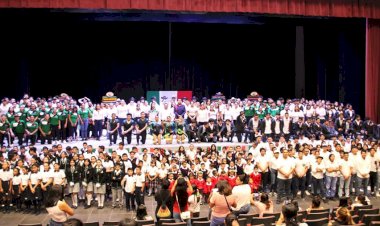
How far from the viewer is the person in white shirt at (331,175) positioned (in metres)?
15.0

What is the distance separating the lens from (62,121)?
19.2 meters

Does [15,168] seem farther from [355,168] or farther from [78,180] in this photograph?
[355,168]

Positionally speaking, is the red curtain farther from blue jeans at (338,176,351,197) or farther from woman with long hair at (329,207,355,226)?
woman with long hair at (329,207,355,226)

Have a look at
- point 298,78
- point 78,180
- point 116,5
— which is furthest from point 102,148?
point 298,78

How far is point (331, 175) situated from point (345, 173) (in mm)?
441

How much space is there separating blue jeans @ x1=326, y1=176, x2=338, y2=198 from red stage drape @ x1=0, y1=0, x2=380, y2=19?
26.2ft

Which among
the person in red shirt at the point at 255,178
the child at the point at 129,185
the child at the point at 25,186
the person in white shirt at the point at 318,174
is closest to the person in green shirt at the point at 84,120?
the child at the point at 25,186

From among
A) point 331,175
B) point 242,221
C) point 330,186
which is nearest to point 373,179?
point 330,186

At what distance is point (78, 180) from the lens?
1462cm

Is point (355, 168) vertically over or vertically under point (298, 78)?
under

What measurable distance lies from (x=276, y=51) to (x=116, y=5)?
13.8 meters

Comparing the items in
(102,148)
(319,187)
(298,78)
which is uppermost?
(298,78)

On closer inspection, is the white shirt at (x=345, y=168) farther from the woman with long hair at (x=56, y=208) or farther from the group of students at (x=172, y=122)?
the woman with long hair at (x=56, y=208)

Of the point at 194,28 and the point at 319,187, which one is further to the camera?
the point at 194,28
